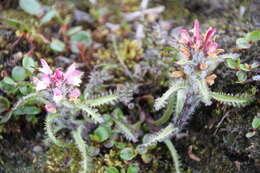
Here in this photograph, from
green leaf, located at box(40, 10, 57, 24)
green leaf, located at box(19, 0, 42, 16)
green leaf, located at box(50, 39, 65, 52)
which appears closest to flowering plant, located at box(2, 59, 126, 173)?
green leaf, located at box(50, 39, 65, 52)

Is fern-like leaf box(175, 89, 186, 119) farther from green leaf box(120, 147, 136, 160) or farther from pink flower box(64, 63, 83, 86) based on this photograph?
pink flower box(64, 63, 83, 86)

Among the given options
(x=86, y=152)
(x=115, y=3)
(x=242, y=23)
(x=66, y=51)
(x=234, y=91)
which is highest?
(x=115, y=3)

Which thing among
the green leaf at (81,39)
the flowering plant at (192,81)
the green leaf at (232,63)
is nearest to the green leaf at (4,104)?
the green leaf at (81,39)

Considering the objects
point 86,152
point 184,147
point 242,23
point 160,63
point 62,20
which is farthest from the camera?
point 62,20

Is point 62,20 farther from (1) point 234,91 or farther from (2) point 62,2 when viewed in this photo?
(1) point 234,91

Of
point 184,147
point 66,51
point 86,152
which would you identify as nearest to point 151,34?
point 66,51

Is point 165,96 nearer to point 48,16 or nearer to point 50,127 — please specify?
point 50,127

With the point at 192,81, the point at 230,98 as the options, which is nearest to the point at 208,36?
the point at 192,81
